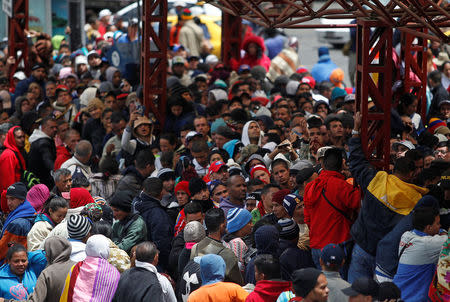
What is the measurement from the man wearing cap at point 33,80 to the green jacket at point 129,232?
9196 millimetres

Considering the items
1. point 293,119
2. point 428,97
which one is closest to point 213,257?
point 293,119

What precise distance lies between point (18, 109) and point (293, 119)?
19.7ft

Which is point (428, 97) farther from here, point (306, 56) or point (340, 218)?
point (306, 56)

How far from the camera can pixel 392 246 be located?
6.84 meters

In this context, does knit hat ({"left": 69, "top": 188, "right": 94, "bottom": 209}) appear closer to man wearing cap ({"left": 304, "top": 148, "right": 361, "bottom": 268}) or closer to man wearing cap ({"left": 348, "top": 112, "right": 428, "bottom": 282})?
man wearing cap ({"left": 304, "top": 148, "right": 361, "bottom": 268})

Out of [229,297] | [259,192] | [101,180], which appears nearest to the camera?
[229,297]

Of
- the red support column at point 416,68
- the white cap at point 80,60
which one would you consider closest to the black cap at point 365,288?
the red support column at point 416,68

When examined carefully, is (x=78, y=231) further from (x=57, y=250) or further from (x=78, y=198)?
(x=78, y=198)

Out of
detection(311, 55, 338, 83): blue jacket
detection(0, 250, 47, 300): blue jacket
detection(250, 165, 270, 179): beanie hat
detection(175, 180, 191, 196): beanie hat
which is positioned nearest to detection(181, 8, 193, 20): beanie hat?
detection(311, 55, 338, 83): blue jacket

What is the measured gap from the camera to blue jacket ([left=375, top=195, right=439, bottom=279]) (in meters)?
6.65

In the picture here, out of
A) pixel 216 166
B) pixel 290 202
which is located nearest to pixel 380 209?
pixel 290 202

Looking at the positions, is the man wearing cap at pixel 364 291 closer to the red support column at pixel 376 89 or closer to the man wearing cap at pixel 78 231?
the man wearing cap at pixel 78 231

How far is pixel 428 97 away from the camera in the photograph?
13.6 meters

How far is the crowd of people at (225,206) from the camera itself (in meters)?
6.50
